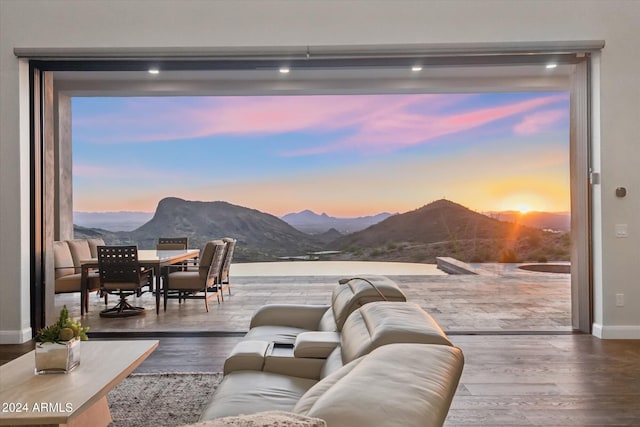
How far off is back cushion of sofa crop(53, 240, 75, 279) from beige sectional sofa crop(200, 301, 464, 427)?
5277 millimetres

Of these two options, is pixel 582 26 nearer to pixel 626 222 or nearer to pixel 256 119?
pixel 626 222

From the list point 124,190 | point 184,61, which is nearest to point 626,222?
point 184,61

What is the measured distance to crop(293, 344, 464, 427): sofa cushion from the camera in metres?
0.94

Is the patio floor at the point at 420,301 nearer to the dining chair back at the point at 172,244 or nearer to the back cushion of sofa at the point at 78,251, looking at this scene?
the back cushion of sofa at the point at 78,251

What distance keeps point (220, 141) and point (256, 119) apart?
3.67ft

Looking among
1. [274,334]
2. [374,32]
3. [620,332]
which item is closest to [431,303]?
[620,332]

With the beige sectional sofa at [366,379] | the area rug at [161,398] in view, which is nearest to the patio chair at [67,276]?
the area rug at [161,398]

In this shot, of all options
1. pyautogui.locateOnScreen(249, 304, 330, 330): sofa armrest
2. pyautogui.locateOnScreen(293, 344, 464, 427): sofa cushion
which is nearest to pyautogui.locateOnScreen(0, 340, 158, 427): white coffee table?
pyautogui.locateOnScreen(249, 304, 330, 330): sofa armrest

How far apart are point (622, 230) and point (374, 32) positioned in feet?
10.2

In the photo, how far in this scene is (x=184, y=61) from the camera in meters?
5.24

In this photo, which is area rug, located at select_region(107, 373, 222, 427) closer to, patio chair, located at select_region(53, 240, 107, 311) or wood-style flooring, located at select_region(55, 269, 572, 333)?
wood-style flooring, located at select_region(55, 269, 572, 333)

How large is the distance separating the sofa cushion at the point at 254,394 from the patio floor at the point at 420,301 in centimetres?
317

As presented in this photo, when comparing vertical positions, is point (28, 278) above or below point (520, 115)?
below

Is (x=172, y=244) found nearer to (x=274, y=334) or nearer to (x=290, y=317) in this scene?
(x=290, y=317)
